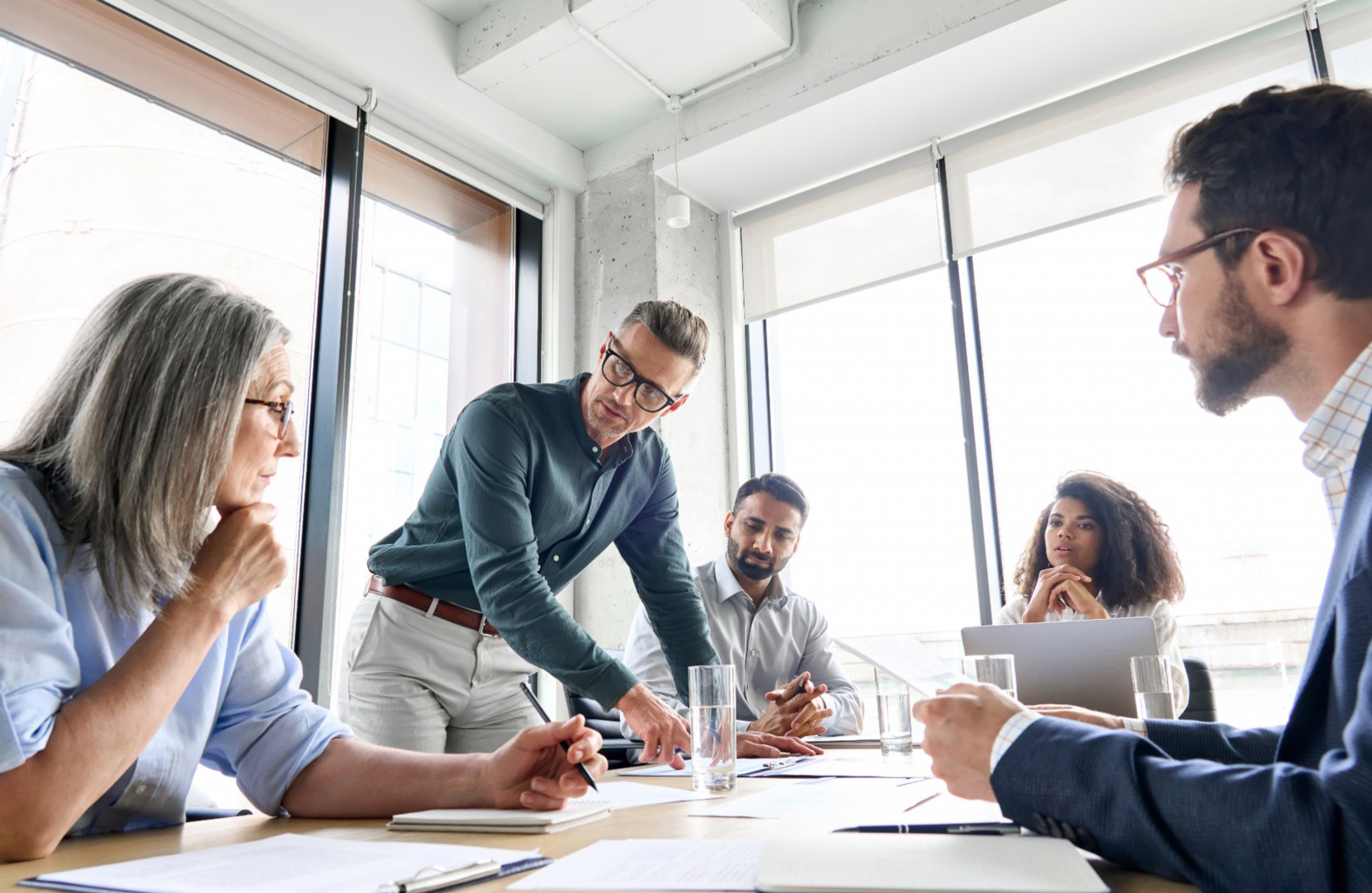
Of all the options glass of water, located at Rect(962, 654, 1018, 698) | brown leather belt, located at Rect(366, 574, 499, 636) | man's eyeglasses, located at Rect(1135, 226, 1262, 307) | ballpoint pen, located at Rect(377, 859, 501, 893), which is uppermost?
man's eyeglasses, located at Rect(1135, 226, 1262, 307)

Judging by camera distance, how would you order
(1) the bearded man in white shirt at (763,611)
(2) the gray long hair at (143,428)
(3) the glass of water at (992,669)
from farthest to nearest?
(1) the bearded man in white shirt at (763,611) < (3) the glass of water at (992,669) < (2) the gray long hair at (143,428)

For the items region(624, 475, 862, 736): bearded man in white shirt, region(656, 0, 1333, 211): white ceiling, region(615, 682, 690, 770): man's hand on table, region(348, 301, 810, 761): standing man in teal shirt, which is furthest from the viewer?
region(656, 0, 1333, 211): white ceiling

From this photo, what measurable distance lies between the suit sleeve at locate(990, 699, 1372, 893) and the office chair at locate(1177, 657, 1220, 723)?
172cm

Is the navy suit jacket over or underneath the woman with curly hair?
underneath

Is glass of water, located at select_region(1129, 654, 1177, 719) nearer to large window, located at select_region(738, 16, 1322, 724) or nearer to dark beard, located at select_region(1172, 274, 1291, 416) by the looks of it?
dark beard, located at select_region(1172, 274, 1291, 416)

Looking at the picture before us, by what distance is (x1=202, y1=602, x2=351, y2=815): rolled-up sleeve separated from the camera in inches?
45.2

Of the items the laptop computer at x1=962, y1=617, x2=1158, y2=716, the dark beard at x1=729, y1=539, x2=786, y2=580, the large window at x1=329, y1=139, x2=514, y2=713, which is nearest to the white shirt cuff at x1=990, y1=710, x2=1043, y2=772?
the laptop computer at x1=962, y1=617, x2=1158, y2=716

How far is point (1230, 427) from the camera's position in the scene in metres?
3.09

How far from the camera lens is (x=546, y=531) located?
86.5 inches

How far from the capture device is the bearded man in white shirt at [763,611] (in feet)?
9.16

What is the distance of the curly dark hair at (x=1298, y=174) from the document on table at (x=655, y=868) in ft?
2.83

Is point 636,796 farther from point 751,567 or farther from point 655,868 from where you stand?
point 751,567

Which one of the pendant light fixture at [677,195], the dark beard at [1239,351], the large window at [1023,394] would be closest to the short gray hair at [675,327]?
the dark beard at [1239,351]

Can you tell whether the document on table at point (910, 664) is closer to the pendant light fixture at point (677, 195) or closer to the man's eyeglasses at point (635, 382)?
the man's eyeglasses at point (635, 382)
